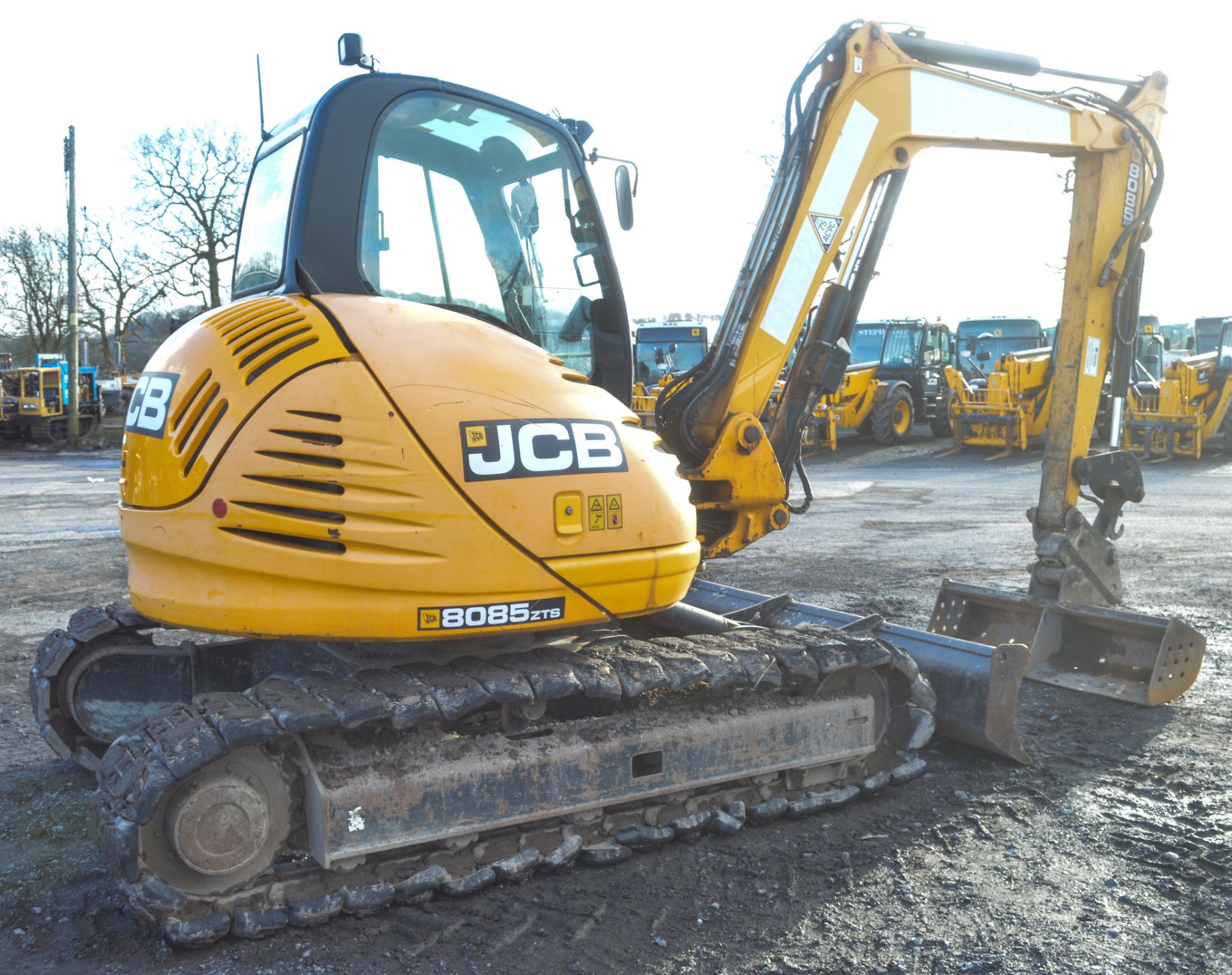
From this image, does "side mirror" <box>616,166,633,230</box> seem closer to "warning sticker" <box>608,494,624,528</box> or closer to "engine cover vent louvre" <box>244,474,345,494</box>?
"warning sticker" <box>608,494,624,528</box>

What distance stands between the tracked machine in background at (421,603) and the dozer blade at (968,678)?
0.6 inches

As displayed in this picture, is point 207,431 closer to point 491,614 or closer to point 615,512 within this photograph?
point 491,614

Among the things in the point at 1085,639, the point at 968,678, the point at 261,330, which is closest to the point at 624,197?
the point at 261,330

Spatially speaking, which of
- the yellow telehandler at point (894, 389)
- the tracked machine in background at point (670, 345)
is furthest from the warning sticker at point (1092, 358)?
the tracked machine in background at point (670, 345)

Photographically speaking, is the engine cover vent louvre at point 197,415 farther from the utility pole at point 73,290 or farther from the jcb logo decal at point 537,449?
the utility pole at point 73,290

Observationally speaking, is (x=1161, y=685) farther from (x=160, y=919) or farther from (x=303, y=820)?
(x=160, y=919)

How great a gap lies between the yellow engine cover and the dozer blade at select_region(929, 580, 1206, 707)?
2994mm

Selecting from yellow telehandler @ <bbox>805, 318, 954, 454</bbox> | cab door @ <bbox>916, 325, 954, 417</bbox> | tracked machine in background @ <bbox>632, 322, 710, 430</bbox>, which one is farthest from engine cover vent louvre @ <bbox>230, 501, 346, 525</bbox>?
tracked machine in background @ <bbox>632, 322, 710, 430</bbox>

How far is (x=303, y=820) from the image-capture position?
10.7 feet

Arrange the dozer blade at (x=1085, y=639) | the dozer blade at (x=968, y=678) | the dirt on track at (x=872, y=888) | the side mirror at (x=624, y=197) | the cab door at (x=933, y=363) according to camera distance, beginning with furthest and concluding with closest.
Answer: the cab door at (x=933, y=363) < the dozer blade at (x=1085, y=639) < the dozer blade at (x=968, y=678) < the side mirror at (x=624, y=197) < the dirt on track at (x=872, y=888)

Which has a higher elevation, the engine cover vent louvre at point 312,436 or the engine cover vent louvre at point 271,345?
the engine cover vent louvre at point 271,345

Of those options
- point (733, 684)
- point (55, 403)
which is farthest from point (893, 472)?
point (55, 403)

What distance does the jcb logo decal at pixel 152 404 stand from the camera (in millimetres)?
3309

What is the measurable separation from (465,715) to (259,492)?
39.2 inches
